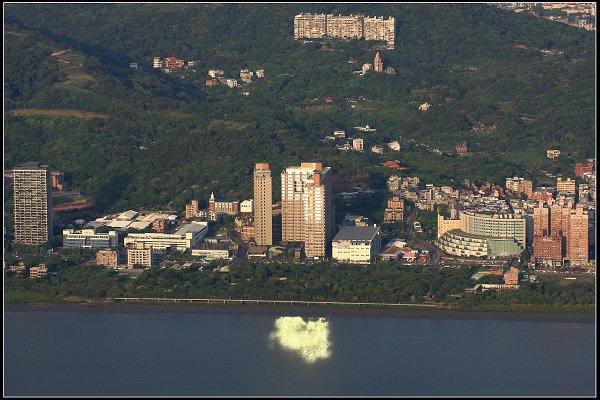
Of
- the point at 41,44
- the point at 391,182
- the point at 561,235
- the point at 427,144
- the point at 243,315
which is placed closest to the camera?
the point at 243,315

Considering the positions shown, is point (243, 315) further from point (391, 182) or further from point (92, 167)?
point (92, 167)

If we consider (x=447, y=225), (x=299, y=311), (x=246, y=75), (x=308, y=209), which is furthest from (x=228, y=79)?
(x=299, y=311)

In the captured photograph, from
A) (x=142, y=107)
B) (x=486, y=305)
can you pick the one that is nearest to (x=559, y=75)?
(x=142, y=107)

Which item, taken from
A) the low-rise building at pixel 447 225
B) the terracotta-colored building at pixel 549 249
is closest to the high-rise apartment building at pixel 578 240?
the terracotta-colored building at pixel 549 249

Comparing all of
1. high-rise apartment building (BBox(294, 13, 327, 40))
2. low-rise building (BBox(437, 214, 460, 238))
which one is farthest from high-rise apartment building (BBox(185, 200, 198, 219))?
high-rise apartment building (BBox(294, 13, 327, 40))

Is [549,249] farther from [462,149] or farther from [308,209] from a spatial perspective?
[462,149]

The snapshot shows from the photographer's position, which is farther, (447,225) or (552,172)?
(552,172)

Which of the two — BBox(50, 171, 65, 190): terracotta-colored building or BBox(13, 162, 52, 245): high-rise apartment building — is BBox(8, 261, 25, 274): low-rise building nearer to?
BBox(13, 162, 52, 245): high-rise apartment building
